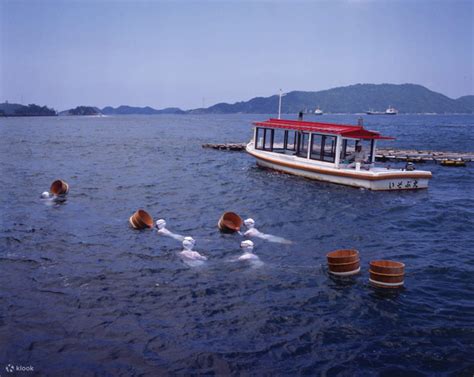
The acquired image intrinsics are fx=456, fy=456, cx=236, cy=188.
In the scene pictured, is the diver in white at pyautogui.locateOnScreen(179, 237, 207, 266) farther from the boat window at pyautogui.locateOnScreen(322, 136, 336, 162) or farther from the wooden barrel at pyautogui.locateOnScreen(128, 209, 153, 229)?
the boat window at pyautogui.locateOnScreen(322, 136, 336, 162)

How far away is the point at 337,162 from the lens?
94.3 ft

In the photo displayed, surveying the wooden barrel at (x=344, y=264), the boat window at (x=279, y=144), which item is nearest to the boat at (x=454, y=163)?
the boat window at (x=279, y=144)

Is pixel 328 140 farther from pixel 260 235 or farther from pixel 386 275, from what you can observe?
pixel 386 275

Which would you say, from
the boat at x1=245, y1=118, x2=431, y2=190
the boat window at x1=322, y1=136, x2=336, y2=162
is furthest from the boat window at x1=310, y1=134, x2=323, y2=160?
the boat window at x1=322, y1=136, x2=336, y2=162

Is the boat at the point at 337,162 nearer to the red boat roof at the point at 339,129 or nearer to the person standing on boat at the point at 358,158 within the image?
the red boat roof at the point at 339,129

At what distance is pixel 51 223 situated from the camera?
1986 cm

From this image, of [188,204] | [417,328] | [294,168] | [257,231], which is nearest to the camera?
[417,328]

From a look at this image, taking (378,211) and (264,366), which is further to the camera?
(378,211)

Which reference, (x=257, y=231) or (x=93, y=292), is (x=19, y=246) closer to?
(x=93, y=292)

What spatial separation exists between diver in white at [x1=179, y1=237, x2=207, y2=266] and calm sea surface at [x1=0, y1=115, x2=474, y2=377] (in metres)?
0.32

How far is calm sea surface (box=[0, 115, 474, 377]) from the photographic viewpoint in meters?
9.55

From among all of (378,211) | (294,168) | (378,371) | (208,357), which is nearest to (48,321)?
(208,357)

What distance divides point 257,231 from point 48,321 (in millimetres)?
9215

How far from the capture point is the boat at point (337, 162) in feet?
89.6
